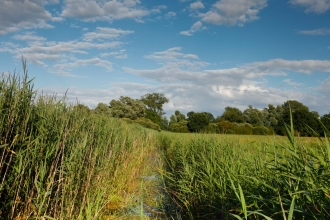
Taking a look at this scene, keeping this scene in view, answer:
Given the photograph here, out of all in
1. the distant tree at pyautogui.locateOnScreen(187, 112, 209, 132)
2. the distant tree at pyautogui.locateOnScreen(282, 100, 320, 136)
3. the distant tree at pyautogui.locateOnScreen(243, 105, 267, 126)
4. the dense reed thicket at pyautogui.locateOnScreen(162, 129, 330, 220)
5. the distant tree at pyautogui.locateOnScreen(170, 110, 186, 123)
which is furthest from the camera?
the distant tree at pyautogui.locateOnScreen(170, 110, 186, 123)

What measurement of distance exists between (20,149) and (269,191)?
2.65m

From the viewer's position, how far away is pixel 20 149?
3131 millimetres

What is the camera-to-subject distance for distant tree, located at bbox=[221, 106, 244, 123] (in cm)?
4896

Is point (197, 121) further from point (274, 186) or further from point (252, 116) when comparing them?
point (274, 186)

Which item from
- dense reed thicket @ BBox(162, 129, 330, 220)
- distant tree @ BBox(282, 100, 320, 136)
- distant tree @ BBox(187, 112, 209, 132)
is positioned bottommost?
dense reed thicket @ BBox(162, 129, 330, 220)

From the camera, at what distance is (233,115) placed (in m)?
49.6

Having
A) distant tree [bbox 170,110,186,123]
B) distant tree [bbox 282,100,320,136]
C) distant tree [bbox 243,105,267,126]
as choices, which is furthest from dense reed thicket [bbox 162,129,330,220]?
distant tree [bbox 170,110,186,123]

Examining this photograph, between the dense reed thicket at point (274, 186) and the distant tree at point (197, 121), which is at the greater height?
the distant tree at point (197, 121)

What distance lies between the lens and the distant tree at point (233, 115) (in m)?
49.0

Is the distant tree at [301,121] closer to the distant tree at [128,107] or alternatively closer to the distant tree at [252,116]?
the distant tree at [252,116]

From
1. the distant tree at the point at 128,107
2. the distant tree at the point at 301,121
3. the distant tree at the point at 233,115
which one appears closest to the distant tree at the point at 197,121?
the distant tree at the point at 233,115

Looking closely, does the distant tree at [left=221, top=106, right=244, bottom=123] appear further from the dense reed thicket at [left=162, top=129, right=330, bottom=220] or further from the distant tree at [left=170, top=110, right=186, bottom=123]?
the dense reed thicket at [left=162, top=129, right=330, bottom=220]

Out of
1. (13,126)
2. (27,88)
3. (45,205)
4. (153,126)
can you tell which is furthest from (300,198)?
(153,126)

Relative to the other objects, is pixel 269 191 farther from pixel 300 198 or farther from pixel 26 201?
pixel 26 201
